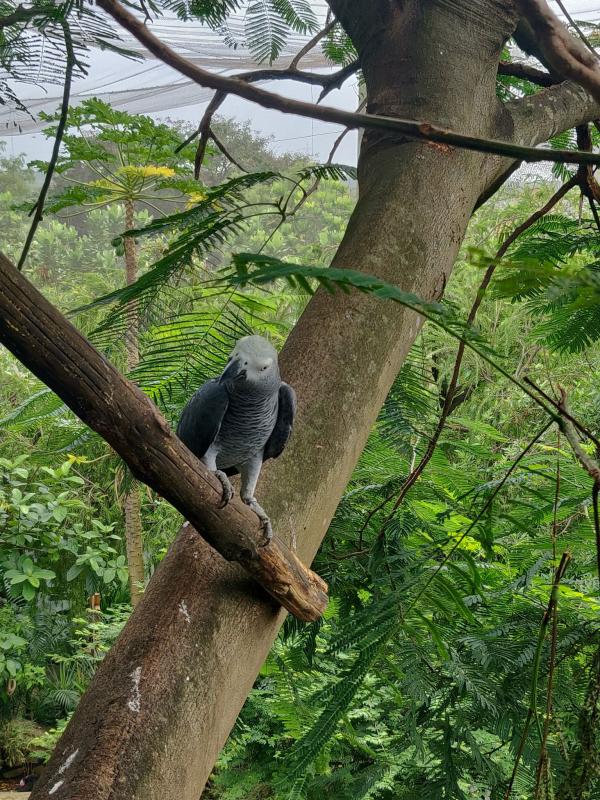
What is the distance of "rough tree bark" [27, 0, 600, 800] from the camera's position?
1.58ft

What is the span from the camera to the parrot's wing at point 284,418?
1.98 feet

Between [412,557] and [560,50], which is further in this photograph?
[412,557]

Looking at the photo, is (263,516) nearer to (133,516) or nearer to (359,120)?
(359,120)

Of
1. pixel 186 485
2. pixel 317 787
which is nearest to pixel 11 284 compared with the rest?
pixel 186 485

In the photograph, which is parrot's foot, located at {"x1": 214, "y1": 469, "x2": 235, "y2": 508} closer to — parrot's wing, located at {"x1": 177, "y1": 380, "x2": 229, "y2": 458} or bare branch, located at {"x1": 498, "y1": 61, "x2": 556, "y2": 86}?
parrot's wing, located at {"x1": 177, "y1": 380, "x2": 229, "y2": 458}

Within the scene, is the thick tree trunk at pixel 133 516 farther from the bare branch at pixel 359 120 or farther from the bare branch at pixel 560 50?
the bare branch at pixel 560 50

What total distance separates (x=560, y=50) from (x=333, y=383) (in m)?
0.34

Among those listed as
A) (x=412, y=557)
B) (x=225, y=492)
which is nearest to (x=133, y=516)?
(x=412, y=557)

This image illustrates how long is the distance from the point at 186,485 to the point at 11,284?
164 mm

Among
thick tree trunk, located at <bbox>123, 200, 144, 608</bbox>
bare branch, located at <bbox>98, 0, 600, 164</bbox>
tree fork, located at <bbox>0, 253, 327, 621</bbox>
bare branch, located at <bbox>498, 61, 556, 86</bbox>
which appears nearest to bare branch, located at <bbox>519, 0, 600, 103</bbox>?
bare branch, located at <bbox>98, 0, 600, 164</bbox>

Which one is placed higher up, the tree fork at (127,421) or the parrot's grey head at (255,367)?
the parrot's grey head at (255,367)

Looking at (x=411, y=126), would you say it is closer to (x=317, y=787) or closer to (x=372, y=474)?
(x=372, y=474)

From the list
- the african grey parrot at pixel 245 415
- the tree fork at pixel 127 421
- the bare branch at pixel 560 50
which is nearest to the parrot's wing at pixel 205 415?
the african grey parrot at pixel 245 415

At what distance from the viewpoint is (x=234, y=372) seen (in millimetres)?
589
